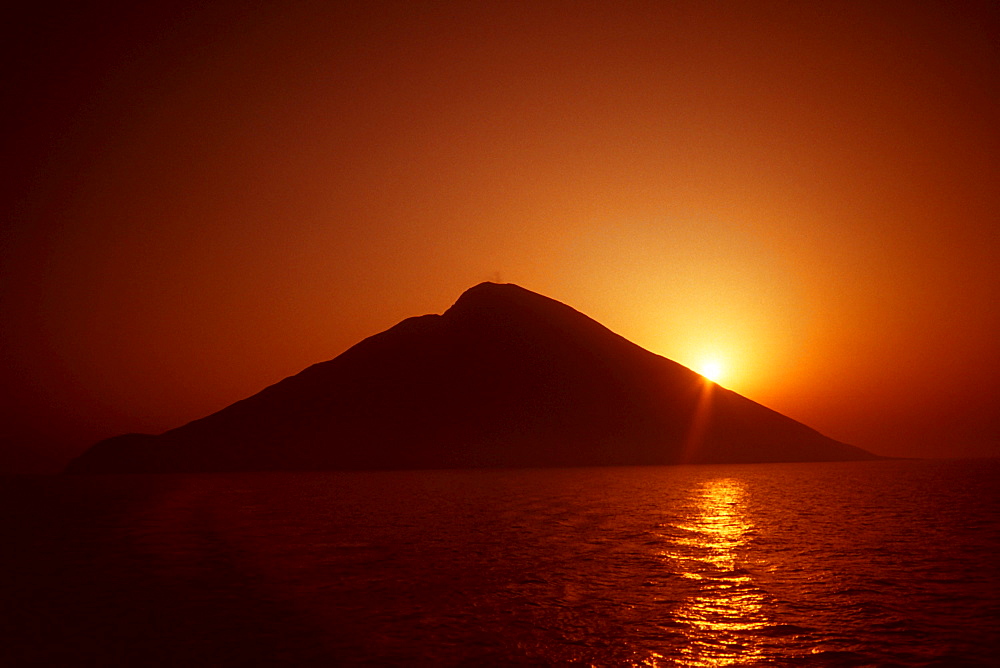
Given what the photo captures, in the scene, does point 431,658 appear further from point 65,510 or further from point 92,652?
point 65,510

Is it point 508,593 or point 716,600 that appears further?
point 508,593

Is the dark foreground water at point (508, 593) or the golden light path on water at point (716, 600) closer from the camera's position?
the golden light path on water at point (716, 600)

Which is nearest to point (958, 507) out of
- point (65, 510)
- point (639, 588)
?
point (639, 588)

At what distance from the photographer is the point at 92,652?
57.5 feet

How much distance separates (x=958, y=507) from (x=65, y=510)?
85.2 m

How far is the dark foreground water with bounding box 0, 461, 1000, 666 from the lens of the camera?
57.0ft

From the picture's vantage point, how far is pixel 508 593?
24.4 m

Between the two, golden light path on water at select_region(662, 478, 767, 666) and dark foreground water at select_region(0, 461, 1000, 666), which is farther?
dark foreground water at select_region(0, 461, 1000, 666)

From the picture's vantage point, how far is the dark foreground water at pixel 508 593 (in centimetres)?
1738

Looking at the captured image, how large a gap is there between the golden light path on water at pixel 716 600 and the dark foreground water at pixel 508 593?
104 mm

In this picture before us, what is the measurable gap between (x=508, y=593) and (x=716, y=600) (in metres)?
6.69

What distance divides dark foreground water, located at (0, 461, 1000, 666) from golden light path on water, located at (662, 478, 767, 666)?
10 cm

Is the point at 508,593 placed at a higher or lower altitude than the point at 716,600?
lower

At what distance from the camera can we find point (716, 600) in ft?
75.5
